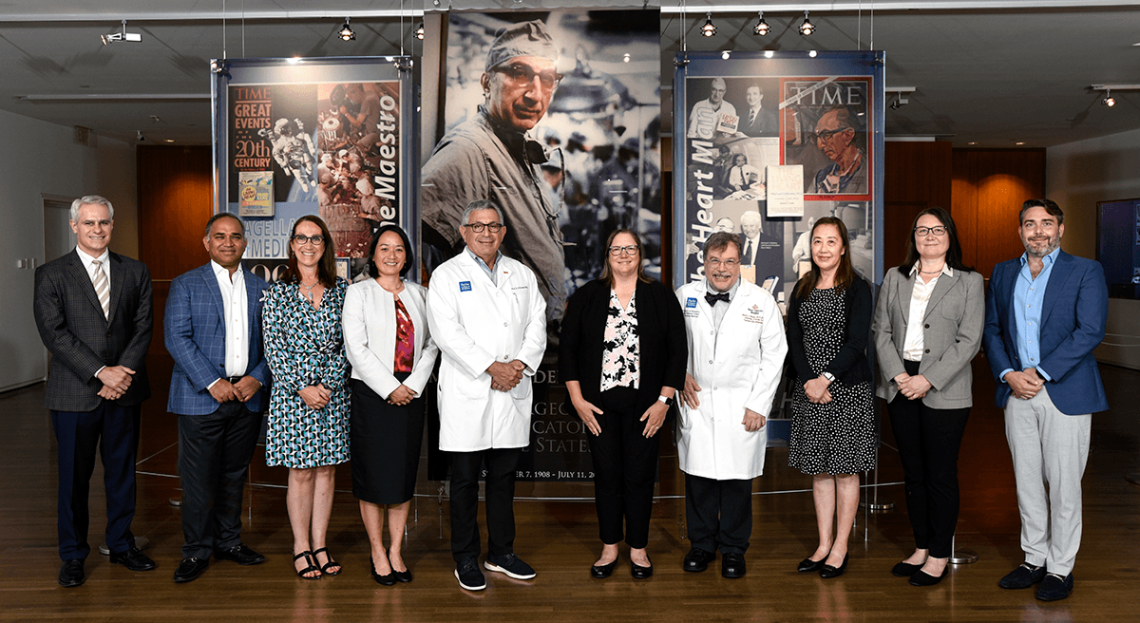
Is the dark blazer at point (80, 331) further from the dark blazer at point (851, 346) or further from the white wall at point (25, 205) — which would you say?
the white wall at point (25, 205)

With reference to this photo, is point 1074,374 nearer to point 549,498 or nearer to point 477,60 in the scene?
point 549,498

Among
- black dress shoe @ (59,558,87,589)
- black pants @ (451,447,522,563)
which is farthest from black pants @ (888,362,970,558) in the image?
black dress shoe @ (59,558,87,589)

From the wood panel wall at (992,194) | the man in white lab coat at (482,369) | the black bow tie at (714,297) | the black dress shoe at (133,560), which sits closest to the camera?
the man in white lab coat at (482,369)

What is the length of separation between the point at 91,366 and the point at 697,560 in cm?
293

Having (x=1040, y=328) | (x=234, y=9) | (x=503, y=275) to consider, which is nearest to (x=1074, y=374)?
(x=1040, y=328)

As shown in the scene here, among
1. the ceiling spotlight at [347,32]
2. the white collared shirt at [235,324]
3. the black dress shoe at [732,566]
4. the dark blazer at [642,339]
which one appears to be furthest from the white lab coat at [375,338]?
the ceiling spotlight at [347,32]

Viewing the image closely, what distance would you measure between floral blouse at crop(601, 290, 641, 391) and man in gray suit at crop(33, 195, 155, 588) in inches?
86.1

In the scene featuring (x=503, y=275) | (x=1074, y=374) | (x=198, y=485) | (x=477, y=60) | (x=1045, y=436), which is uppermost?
(x=477, y=60)

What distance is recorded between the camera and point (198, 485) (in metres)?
3.57

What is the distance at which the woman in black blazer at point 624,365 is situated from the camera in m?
3.42

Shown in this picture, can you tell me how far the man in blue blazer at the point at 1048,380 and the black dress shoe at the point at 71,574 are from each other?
4.19m

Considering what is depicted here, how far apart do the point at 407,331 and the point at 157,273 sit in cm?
1071

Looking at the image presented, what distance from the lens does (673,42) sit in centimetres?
641

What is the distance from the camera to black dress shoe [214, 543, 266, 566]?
12.2ft
